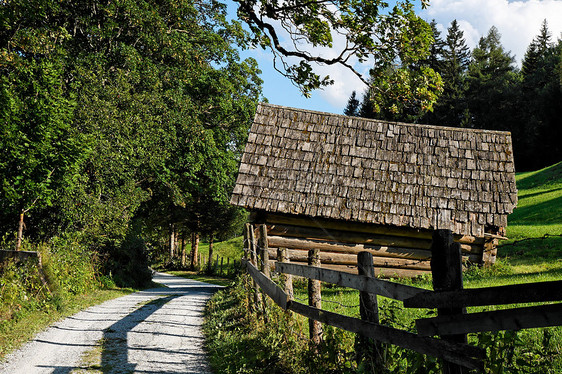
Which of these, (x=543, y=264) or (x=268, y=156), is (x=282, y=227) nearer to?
(x=268, y=156)

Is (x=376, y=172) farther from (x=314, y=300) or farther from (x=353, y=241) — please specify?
(x=314, y=300)

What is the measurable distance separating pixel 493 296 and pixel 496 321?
170 mm

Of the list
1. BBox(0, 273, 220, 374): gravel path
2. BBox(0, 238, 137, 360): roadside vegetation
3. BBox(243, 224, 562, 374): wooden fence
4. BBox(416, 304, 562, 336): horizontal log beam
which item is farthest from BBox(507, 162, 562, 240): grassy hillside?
BBox(416, 304, 562, 336): horizontal log beam

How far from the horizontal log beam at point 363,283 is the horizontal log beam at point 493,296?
154mm

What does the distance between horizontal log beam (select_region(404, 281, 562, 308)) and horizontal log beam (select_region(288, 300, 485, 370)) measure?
27cm

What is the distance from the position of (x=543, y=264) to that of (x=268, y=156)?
9.21 meters

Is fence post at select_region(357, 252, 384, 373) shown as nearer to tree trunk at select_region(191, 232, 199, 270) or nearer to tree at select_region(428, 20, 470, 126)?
tree trunk at select_region(191, 232, 199, 270)

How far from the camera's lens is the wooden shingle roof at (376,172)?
43.4ft

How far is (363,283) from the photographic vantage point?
4090 mm

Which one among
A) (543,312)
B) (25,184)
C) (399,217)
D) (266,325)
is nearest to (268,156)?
(399,217)

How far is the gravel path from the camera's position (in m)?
6.08

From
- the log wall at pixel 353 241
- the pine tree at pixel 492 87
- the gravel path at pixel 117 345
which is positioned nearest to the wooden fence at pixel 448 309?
the gravel path at pixel 117 345

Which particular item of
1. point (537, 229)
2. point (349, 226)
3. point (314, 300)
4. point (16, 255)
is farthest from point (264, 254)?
point (537, 229)

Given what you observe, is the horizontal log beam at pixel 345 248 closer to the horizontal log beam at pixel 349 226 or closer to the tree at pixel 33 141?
the horizontal log beam at pixel 349 226
